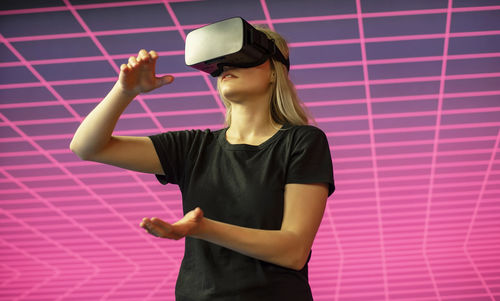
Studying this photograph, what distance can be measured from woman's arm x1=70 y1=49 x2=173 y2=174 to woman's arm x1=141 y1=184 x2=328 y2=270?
360mm

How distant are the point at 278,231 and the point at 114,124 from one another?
0.46m

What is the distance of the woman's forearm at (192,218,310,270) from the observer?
1.42 m

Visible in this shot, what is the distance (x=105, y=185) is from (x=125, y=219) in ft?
1.20

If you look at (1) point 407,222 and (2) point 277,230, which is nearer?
(2) point 277,230

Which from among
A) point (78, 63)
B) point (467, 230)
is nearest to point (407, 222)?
point (467, 230)

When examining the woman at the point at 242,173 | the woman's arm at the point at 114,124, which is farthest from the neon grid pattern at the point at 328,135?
the woman's arm at the point at 114,124

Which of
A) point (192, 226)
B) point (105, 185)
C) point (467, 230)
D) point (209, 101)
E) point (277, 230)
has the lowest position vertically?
point (467, 230)

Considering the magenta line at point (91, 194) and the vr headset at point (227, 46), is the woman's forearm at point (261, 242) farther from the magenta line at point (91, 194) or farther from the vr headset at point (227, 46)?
the magenta line at point (91, 194)

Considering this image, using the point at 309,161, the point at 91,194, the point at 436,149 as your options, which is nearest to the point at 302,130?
the point at 309,161

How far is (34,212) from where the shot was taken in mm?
5531

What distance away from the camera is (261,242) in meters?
1.48

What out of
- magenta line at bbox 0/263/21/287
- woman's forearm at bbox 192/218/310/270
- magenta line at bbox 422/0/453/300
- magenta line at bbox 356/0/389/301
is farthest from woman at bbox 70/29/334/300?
magenta line at bbox 0/263/21/287

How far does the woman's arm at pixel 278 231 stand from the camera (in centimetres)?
134

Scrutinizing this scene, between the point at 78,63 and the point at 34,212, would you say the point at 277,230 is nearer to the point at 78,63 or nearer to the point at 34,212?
the point at 78,63
